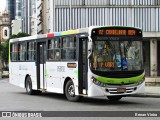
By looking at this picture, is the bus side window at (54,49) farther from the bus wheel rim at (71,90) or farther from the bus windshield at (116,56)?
the bus windshield at (116,56)

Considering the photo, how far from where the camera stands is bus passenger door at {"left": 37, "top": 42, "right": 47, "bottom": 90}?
71.0ft

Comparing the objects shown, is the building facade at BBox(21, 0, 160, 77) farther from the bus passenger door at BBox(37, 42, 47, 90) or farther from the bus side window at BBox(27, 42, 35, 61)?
the bus passenger door at BBox(37, 42, 47, 90)

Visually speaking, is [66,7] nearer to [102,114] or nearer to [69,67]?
[69,67]

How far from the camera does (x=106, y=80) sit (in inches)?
677

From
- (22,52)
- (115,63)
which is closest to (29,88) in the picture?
(22,52)

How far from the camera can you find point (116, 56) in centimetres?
1747

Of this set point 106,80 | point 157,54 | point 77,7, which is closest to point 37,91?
point 106,80

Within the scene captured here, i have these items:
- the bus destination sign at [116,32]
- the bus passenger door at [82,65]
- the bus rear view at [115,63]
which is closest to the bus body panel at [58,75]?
the bus passenger door at [82,65]

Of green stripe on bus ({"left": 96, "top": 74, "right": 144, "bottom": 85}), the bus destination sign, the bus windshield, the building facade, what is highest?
the building facade

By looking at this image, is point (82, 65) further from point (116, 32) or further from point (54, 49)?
point (54, 49)

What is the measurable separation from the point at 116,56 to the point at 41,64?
221 inches

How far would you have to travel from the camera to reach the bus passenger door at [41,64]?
2164 centimetres

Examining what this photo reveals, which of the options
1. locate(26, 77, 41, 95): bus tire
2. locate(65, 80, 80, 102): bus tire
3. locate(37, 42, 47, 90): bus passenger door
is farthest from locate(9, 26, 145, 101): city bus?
locate(26, 77, 41, 95): bus tire

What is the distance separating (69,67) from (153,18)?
1248 inches
